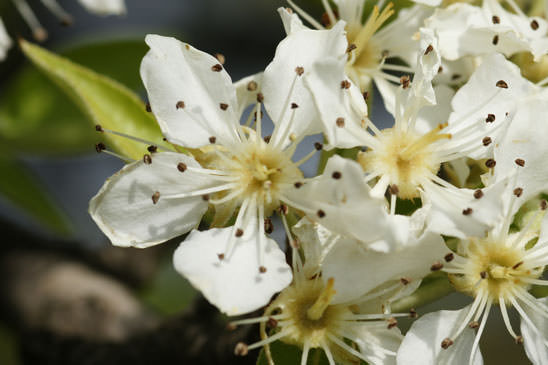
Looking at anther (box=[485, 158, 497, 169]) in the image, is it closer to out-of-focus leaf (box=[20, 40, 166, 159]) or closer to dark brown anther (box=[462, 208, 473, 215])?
dark brown anther (box=[462, 208, 473, 215])

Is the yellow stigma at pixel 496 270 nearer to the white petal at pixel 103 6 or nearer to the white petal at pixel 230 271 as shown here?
the white petal at pixel 230 271

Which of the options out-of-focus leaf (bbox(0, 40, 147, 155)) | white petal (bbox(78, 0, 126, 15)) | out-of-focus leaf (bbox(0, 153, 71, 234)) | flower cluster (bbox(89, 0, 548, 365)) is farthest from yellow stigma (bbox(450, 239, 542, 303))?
out-of-focus leaf (bbox(0, 153, 71, 234))

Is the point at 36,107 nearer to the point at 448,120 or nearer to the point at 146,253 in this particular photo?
the point at 146,253

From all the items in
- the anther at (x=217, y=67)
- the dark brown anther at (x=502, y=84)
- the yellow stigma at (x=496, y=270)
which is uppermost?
the anther at (x=217, y=67)

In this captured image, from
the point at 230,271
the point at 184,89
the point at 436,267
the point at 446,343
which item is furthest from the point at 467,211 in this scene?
the point at 184,89

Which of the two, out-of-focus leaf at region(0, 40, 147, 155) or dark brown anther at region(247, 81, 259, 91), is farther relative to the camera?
out-of-focus leaf at region(0, 40, 147, 155)

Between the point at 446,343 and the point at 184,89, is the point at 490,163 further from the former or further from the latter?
the point at 184,89

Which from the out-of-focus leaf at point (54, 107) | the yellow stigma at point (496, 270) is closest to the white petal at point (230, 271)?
the yellow stigma at point (496, 270)
